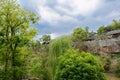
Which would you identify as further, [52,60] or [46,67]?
[46,67]

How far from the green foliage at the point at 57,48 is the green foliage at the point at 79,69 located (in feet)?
6.31

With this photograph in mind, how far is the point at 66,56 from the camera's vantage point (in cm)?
818

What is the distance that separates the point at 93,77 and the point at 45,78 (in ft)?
12.8

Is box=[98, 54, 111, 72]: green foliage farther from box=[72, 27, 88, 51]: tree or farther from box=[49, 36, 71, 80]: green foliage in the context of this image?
box=[49, 36, 71, 80]: green foliage

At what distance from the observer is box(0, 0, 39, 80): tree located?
10328 millimetres

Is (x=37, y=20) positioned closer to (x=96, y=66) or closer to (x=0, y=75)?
(x=0, y=75)

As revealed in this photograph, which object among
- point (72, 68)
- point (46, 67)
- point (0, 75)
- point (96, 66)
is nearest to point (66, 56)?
point (72, 68)

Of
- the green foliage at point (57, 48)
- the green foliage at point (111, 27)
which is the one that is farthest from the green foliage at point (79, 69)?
the green foliage at point (111, 27)

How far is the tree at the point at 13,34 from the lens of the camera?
10328mm

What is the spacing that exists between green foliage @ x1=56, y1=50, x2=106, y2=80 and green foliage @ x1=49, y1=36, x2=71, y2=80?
6.31 feet

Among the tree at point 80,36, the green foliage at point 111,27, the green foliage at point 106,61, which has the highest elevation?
Result: the green foliage at point 111,27

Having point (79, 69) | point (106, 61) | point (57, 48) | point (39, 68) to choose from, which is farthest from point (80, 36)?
point (79, 69)

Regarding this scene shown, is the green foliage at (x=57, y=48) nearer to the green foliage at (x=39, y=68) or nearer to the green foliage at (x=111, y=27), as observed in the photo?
the green foliage at (x=39, y=68)

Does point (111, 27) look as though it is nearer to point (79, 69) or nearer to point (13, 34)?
point (13, 34)
